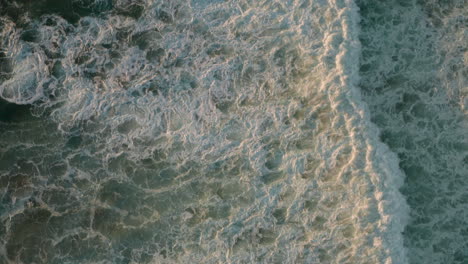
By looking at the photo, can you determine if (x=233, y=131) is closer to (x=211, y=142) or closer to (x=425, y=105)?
(x=211, y=142)

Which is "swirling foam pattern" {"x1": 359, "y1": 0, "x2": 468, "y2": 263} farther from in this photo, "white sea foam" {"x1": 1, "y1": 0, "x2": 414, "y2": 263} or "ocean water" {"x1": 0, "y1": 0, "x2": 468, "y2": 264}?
"white sea foam" {"x1": 1, "y1": 0, "x2": 414, "y2": 263}

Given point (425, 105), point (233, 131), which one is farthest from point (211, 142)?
point (425, 105)

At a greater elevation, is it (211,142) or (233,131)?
(233,131)

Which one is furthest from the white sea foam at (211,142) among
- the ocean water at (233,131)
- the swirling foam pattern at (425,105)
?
the swirling foam pattern at (425,105)

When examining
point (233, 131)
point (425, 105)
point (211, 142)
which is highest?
point (425, 105)

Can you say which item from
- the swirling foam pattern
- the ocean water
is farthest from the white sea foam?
the swirling foam pattern

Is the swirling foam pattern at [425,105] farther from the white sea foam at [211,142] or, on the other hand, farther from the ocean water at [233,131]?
the white sea foam at [211,142]

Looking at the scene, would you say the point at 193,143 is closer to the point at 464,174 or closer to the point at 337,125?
the point at 337,125

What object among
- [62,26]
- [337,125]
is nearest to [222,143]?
[337,125]
